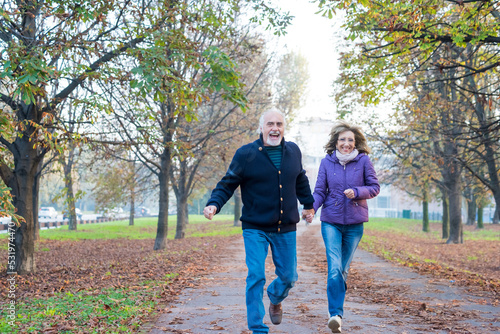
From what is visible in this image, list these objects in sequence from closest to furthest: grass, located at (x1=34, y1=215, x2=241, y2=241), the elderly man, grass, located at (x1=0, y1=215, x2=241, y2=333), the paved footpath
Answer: the elderly man, the paved footpath, grass, located at (x1=0, y1=215, x2=241, y2=333), grass, located at (x1=34, y1=215, x2=241, y2=241)

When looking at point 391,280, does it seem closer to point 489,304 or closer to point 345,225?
point 489,304

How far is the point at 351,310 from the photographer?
6363 mm

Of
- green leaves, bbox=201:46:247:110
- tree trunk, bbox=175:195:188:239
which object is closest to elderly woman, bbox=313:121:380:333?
green leaves, bbox=201:46:247:110

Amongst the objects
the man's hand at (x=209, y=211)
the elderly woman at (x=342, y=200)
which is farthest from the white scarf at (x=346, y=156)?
the man's hand at (x=209, y=211)

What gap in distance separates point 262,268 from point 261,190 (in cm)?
77

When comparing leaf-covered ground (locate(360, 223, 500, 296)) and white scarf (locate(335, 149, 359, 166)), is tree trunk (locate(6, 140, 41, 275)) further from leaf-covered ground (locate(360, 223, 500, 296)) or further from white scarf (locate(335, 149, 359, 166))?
leaf-covered ground (locate(360, 223, 500, 296))

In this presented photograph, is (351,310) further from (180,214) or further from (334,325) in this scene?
(180,214)

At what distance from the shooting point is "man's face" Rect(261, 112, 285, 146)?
16.4 ft

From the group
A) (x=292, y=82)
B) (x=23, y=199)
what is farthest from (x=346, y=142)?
(x=292, y=82)

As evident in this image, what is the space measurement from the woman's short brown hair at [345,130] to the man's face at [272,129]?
39.7 inches

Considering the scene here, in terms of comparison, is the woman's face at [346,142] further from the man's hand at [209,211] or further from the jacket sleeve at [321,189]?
the man's hand at [209,211]

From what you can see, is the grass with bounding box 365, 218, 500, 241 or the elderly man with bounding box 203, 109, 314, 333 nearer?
the elderly man with bounding box 203, 109, 314, 333

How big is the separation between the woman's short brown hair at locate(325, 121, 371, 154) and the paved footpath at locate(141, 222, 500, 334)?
79.8 inches

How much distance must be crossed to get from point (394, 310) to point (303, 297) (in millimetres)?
1520
